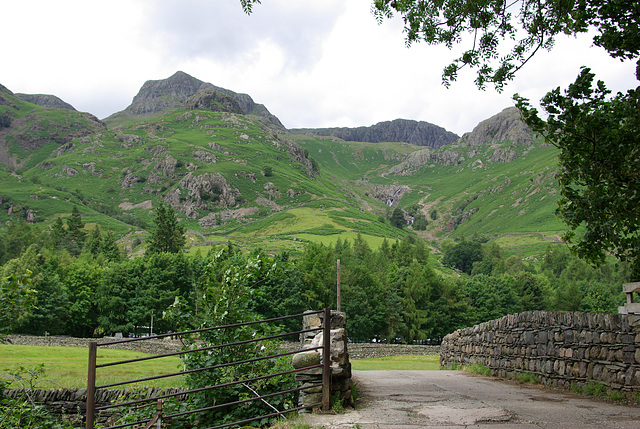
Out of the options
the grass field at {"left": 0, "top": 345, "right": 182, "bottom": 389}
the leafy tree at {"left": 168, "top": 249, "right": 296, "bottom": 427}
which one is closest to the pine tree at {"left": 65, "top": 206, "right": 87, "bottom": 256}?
the grass field at {"left": 0, "top": 345, "right": 182, "bottom": 389}

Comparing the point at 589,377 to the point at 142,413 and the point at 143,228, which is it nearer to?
the point at 142,413

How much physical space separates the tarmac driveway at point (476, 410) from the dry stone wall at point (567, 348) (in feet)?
2.23

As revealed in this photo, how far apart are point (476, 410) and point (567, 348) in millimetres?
4363

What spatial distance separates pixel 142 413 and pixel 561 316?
10.1 m

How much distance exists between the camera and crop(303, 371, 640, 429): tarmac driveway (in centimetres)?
671

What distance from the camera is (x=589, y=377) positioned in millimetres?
10070

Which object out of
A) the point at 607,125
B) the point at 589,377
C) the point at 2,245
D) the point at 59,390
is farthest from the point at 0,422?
the point at 2,245

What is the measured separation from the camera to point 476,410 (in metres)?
7.91

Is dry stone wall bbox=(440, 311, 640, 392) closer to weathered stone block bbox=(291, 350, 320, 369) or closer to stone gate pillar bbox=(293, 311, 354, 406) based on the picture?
stone gate pillar bbox=(293, 311, 354, 406)

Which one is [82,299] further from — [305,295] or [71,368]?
[71,368]

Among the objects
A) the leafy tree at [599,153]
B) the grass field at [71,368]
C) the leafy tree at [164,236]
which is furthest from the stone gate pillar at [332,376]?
the leafy tree at [164,236]

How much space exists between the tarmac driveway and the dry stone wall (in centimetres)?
68

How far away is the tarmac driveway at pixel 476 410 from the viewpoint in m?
6.71

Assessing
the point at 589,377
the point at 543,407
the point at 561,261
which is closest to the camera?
the point at 543,407
